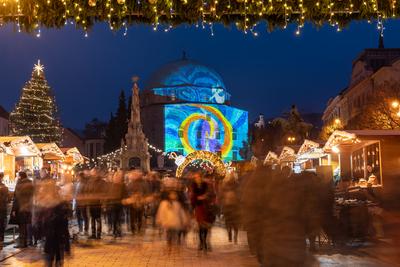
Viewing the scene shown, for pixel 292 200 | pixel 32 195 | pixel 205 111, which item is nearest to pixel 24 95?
pixel 205 111

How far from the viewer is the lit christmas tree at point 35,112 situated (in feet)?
207

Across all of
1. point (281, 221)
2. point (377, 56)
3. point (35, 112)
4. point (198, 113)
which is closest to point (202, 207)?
point (281, 221)

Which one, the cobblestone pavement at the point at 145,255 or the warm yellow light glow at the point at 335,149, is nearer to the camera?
the cobblestone pavement at the point at 145,255

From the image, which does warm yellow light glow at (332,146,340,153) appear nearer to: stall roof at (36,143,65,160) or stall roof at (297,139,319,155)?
stall roof at (297,139,319,155)

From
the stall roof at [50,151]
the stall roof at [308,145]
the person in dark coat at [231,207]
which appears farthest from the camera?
the stall roof at [50,151]

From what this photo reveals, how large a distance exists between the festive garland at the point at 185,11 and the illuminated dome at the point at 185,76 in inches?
3701

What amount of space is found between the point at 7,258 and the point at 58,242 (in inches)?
140

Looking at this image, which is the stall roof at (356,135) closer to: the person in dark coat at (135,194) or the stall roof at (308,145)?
the stall roof at (308,145)

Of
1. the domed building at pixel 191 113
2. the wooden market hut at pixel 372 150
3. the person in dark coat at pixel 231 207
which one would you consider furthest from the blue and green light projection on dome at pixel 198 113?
the person in dark coat at pixel 231 207

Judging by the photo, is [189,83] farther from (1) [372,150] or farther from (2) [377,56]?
(1) [372,150]

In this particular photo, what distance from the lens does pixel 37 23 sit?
9.73 metres

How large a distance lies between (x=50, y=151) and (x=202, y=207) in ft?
55.5

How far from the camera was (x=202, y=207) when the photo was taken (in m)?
15.7

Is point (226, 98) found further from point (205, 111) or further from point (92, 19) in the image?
point (92, 19)
